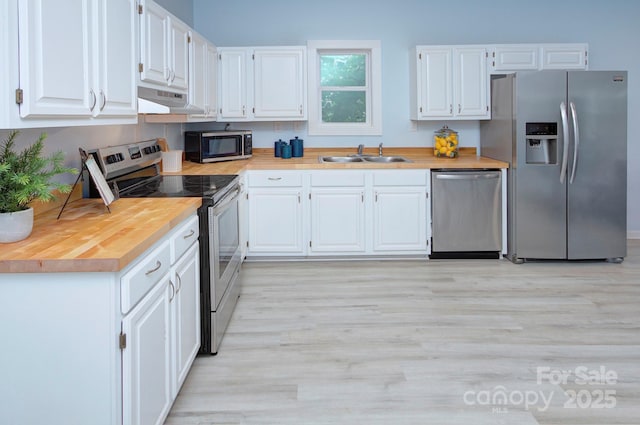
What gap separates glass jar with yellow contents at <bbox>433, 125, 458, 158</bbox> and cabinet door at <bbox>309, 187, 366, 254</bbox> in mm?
998

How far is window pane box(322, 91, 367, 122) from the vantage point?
5.60m

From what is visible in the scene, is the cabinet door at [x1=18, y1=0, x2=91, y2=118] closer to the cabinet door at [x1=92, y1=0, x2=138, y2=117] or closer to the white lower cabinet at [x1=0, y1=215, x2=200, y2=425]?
the cabinet door at [x1=92, y1=0, x2=138, y2=117]

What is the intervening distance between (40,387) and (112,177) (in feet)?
5.17

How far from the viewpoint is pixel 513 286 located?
4109mm

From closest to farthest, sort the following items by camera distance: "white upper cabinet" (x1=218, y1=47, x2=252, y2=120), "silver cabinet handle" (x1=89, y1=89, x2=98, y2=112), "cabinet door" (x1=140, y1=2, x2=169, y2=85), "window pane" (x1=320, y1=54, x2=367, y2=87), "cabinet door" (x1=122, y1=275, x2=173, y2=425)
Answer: "cabinet door" (x1=122, y1=275, x2=173, y2=425) < "silver cabinet handle" (x1=89, y1=89, x2=98, y2=112) < "cabinet door" (x1=140, y1=2, x2=169, y2=85) < "white upper cabinet" (x1=218, y1=47, x2=252, y2=120) < "window pane" (x1=320, y1=54, x2=367, y2=87)

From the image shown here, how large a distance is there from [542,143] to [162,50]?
3.16 meters

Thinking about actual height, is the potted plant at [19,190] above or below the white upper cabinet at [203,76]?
below

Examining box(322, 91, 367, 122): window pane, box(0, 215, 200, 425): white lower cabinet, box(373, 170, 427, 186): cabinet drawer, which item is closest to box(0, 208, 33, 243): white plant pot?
box(0, 215, 200, 425): white lower cabinet

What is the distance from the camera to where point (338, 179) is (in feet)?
15.7

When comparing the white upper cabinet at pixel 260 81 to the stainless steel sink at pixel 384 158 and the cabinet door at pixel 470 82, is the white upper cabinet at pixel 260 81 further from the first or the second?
the cabinet door at pixel 470 82

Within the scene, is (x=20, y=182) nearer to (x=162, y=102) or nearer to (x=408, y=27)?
(x=162, y=102)

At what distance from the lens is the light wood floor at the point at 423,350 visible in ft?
7.59

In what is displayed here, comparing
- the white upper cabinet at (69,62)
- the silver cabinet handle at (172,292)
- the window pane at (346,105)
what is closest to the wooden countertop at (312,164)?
the window pane at (346,105)

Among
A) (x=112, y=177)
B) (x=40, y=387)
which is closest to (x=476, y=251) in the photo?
(x=112, y=177)
